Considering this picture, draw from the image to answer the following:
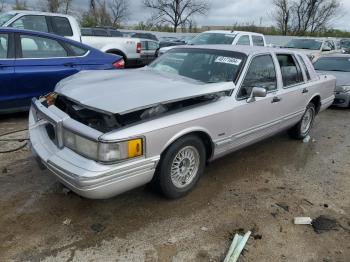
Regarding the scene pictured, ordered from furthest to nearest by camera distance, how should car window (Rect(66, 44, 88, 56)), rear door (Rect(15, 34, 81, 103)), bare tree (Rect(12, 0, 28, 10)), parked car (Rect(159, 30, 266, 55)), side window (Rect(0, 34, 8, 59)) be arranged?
bare tree (Rect(12, 0, 28, 10)) → parked car (Rect(159, 30, 266, 55)) → car window (Rect(66, 44, 88, 56)) → rear door (Rect(15, 34, 81, 103)) → side window (Rect(0, 34, 8, 59))

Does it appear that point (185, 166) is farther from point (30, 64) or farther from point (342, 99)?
point (342, 99)

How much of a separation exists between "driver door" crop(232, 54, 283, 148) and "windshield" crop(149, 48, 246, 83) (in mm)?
194

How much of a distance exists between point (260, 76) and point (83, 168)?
2654mm

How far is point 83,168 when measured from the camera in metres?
2.83

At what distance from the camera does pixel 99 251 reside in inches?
112

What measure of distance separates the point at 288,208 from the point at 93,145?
84.6 inches

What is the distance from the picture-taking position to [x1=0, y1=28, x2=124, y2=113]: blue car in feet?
18.2

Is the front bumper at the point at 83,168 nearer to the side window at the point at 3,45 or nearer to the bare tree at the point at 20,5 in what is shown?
the side window at the point at 3,45

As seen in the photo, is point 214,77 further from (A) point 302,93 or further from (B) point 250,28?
(B) point 250,28

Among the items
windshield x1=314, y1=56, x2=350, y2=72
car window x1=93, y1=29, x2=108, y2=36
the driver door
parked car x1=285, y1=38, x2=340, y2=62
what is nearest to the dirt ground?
the driver door

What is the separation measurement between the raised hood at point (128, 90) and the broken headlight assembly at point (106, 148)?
0.28m

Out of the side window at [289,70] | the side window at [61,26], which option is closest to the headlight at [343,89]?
the side window at [289,70]

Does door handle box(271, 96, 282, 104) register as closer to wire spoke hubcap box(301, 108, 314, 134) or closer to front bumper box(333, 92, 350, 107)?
wire spoke hubcap box(301, 108, 314, 134)

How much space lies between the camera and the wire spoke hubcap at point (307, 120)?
5863 millimetres
